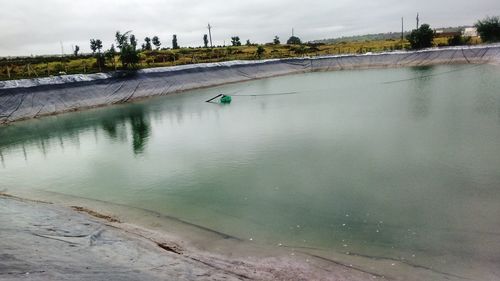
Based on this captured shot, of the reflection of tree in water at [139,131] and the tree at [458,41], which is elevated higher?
the tree at [458,41]

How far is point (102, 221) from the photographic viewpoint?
1217 cm

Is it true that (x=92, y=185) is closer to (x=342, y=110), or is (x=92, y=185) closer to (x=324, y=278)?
(x=324, y=278)

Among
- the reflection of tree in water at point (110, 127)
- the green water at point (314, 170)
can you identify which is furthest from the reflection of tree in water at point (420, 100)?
the reflection of tree in water at point (110, 127)

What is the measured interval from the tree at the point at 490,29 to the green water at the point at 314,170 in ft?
142

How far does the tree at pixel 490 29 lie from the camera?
6875cm

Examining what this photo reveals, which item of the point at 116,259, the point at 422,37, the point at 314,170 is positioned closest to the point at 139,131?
the point at 314,170

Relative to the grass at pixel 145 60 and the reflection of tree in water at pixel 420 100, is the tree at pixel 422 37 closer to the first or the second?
the grass at pixel 145 60

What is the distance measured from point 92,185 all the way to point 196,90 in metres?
37.2

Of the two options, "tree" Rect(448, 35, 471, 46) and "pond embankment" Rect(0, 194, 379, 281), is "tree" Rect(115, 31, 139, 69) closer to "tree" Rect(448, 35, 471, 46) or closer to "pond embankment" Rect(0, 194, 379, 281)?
"pond embankment" Rect(0, 194, 379, 281)

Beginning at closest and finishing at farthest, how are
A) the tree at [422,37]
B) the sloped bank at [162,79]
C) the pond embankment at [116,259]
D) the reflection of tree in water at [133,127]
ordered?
the pond embankment at [116,259]
the reflection of tree in water at [133,127]
the sloped bank at [162,79]
the tree at [422,37]

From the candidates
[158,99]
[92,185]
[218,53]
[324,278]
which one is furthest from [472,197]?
[218,53]

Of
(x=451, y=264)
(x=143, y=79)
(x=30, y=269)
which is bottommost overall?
(x=451, y=264)

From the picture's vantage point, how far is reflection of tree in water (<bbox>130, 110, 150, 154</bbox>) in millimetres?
23641

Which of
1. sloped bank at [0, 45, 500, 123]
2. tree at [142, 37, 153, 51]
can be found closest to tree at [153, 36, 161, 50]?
tree at [142, 37, 153, 51]
